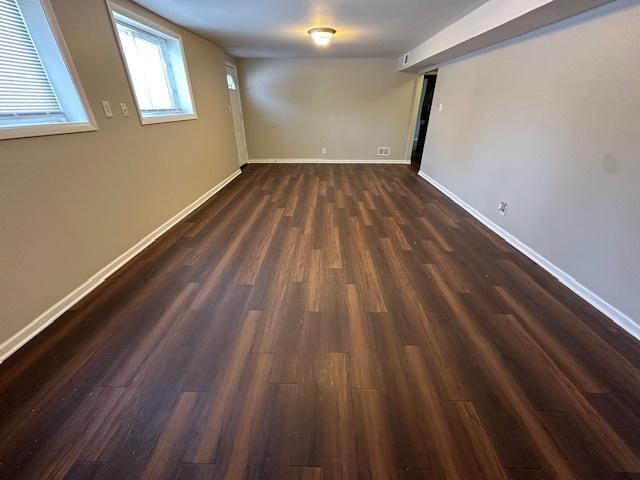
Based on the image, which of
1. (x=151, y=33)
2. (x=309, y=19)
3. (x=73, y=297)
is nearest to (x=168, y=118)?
(x=151, y=33)

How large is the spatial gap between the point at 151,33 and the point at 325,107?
3900 millimetres

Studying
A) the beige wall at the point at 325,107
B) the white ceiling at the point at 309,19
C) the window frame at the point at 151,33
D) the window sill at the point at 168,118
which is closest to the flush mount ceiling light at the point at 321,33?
the white ceiling at the point at 309,19

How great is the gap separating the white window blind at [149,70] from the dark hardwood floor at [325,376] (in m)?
1.85

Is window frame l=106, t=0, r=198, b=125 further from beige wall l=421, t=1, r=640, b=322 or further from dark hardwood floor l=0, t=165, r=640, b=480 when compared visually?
beige wall l=421, t=1, r=640, b=322

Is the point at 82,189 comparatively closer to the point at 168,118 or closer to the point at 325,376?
the point at 168,118

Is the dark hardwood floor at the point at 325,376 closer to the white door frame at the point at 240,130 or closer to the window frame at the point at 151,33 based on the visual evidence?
the window frame at the point at 151,33

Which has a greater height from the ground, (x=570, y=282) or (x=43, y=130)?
(x=43, y=130)

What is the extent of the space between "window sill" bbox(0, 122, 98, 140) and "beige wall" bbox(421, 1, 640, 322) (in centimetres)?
379

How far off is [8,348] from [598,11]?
441 cm

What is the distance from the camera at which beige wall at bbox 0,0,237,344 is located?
1586 mm

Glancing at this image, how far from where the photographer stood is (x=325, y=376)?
1440 millimetres

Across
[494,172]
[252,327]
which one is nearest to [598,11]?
[494,172]

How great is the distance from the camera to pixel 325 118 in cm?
635

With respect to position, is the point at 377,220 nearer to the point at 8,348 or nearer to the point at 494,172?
the point at 494,172
